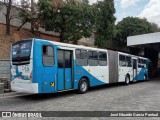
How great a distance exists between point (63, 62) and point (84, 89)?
2.57m

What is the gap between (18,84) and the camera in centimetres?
1011

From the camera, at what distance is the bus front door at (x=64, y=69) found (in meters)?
10.7

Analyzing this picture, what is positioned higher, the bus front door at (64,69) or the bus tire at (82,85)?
the bus front door at (64,69)

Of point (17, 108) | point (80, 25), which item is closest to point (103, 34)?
point (80, 25)

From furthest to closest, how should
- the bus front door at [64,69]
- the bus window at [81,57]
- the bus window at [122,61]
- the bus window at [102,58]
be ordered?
the bus window at [122,61] → the bus window at [102,58] → the bus window at [81,57] → the bus front door at [64,69]

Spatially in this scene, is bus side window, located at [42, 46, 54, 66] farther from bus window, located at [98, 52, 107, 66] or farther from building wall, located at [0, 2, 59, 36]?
building wall, located at [0, 2, 59, 36]

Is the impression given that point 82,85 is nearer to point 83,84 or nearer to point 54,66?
point 83,84

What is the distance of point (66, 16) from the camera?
18.9 m

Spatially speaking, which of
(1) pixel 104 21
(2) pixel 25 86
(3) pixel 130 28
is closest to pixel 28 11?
(1) pixel 104 21

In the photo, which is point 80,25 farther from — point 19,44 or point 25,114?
point 25,114

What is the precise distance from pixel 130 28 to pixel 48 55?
85.9 ft

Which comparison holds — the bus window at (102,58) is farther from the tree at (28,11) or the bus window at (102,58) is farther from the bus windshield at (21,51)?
the tree at (28,11)

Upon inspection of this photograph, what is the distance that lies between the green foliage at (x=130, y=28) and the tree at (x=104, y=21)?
744 cm

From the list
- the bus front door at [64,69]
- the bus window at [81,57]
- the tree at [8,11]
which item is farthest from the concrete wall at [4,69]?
the tree at [8,11]
